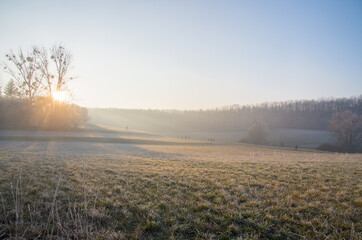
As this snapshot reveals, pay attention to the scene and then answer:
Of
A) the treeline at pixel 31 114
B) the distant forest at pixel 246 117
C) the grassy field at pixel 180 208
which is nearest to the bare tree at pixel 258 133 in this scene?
the distant forest at pixel 246 117

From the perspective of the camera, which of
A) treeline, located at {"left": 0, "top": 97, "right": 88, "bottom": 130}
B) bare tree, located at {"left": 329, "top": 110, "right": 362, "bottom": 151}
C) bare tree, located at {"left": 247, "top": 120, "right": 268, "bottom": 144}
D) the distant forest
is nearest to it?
treeline, located at {"left": 0, "top": 97, "right": 88, "bottom": 130}

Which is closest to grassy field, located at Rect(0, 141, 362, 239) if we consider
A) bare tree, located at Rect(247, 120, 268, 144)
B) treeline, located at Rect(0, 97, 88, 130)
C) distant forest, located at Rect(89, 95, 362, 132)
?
treeline, located at Rect(0, 97, 88, 130)

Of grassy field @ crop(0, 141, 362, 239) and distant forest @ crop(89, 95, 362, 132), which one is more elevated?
distant forest @ crop(89, 95, 362, 132)

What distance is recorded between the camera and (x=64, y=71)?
38281mm

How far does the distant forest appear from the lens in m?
95.8

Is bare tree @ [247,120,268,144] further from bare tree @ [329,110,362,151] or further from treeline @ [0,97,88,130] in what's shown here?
treeline @ [0,97,88,130]

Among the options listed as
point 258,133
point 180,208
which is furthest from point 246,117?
point 180,208

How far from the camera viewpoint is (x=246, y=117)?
12100cm

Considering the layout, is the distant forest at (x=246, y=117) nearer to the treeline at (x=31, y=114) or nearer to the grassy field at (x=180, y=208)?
the treeline at (x=31, y=114)

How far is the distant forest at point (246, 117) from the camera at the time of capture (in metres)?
95.8

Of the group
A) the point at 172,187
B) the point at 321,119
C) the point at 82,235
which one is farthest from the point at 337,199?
the point at 321,119

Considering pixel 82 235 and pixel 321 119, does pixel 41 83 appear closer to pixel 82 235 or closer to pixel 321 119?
pixel 82 235

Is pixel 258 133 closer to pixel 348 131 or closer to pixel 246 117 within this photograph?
pixel 348 131

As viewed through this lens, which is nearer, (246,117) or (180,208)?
(180,208)
